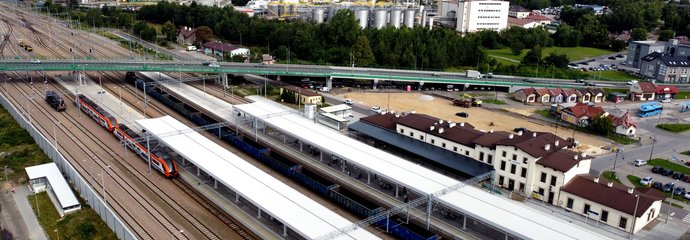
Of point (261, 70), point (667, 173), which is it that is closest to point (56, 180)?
point (261, 70)

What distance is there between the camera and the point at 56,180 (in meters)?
42.4

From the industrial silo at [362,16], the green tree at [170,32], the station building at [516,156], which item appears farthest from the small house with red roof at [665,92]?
the green tree at [170,32]

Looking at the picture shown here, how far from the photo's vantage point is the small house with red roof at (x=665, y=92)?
81875 mm

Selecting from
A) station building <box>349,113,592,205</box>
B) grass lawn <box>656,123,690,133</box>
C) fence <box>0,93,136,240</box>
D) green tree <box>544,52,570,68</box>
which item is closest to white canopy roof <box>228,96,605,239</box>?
→ station building <box>349,113,592,205</box>

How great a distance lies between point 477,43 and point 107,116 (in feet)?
236

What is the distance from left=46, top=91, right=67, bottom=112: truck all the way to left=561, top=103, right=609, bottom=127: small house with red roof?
63528 millimetres

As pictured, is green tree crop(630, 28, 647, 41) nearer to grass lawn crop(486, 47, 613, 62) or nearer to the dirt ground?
grass lawn crop(486, 47, 613, 62)

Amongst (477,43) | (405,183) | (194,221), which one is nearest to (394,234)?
(405,183)

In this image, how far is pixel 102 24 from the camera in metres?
139

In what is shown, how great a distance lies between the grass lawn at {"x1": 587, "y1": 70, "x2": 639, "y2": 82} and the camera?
313 feet

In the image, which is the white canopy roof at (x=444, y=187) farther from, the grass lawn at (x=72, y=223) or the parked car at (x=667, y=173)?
the parked car at (x=667, y=173)

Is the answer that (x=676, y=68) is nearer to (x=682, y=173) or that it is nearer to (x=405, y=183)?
(x=682, y=173)

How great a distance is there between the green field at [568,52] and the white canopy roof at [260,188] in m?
86.2

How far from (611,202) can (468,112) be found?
3322cm
